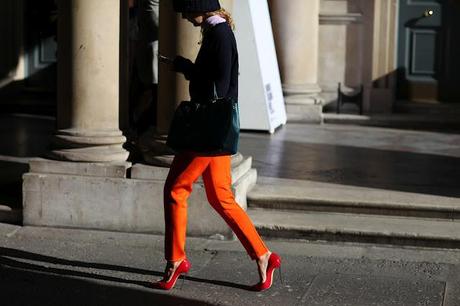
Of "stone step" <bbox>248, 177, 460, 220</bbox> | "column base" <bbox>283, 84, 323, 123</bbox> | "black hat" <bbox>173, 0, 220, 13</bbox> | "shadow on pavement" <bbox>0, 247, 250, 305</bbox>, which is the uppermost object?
"black hat" <bbox>173, 0, 220, 13</bbox>

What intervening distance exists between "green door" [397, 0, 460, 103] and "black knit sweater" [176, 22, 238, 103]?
336 inches

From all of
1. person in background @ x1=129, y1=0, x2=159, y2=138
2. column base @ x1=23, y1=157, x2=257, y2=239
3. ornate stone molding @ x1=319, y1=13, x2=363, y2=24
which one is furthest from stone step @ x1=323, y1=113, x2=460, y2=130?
column base @ x1=23, y1=157, x2=257, y2=239

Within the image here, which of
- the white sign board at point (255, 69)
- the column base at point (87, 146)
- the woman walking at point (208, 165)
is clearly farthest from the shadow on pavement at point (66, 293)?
the white sign board at point (255, 69)

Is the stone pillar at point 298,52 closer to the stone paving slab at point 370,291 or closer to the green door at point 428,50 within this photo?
the green door at point 428,50

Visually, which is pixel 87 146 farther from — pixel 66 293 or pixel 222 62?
pixel 222 62

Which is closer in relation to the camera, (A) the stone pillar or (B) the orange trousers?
(B) the orange trousers

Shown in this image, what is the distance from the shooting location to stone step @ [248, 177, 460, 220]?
8758 millimetres

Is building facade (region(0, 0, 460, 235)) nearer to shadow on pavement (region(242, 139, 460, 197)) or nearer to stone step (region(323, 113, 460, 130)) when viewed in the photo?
stone step (region(323, 113, 460, 130))

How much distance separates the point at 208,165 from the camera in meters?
7.10

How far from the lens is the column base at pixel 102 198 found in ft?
28.3

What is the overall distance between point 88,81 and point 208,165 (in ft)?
6.33

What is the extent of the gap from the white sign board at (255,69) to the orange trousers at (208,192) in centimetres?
594

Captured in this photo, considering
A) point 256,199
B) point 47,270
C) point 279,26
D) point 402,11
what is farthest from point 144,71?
point 402,11

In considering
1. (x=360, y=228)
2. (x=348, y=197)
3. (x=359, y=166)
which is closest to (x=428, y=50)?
(x=359, y=166)
